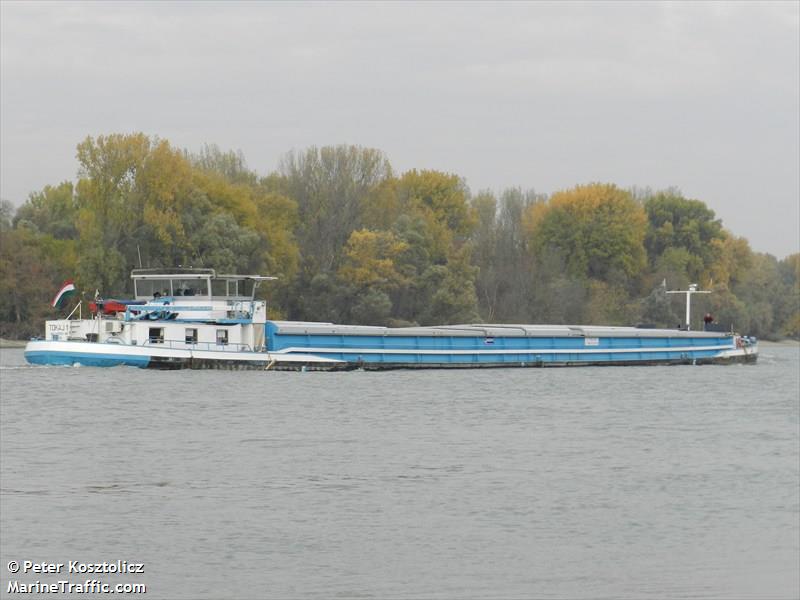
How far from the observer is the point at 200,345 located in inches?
2333

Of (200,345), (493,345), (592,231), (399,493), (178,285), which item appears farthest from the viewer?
(592,231)

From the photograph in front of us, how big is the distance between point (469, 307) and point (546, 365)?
30286 mm

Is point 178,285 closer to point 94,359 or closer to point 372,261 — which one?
point 94,359

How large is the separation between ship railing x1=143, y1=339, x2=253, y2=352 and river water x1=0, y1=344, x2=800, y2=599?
30.0 ft

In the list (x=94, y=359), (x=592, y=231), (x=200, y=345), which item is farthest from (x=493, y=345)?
(x=592, y=231)

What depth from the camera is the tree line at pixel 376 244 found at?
8519cm

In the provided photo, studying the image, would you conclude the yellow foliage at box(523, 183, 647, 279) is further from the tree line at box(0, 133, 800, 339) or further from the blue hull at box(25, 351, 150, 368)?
the blue hull at box(25, 351, 150, 368)

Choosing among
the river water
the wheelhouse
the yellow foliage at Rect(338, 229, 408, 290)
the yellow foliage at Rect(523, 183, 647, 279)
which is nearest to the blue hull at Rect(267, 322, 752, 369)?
the wheelhouse

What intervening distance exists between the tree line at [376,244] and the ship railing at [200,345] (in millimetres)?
15706

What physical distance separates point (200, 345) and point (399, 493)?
111ft

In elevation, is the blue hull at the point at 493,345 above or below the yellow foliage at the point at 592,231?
below

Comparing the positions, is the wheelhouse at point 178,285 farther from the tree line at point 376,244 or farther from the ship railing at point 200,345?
the tree line at point 376,244

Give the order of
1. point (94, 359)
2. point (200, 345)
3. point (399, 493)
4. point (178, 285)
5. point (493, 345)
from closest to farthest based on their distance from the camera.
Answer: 1. point (399, 493)
2. point (94, 359)
3. point (200, 345)
4. point (178, 285)
5. point (493, 345)

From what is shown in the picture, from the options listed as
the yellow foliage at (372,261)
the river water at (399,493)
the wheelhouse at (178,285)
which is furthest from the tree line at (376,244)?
the river water at (399,493)
